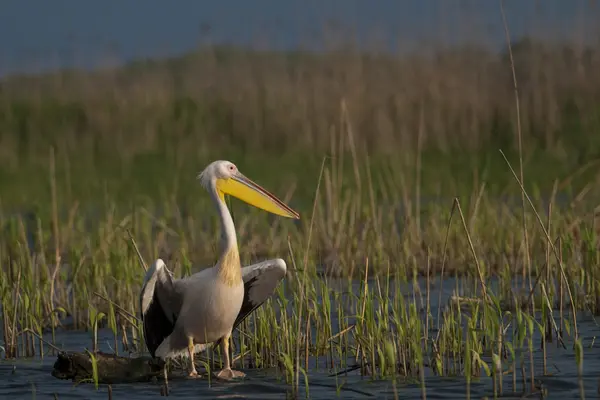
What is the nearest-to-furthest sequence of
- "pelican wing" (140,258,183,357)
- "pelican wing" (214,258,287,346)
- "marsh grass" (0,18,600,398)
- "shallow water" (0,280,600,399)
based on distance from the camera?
"shallow water" (0,280,600,399) < "pelican wing" (140,258,183,357) < "pelican wing" (214,258,287,346) < "marsh grass" (0,18,600,398)

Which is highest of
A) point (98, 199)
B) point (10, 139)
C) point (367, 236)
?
point (10, 139)

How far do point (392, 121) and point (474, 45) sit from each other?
5.46ft

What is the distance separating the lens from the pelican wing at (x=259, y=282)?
21.6 feet

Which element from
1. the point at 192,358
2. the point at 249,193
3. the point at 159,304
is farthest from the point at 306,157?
the point at 192,358

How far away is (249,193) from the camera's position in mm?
6742

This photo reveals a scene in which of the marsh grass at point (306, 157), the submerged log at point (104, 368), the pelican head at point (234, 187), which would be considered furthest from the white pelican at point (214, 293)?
the marsh grass at point (306, 157)

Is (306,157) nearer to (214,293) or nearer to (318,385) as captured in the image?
(214,293)

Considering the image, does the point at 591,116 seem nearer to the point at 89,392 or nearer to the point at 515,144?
the point at 515,144

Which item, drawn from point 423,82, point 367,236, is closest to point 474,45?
point 423,82

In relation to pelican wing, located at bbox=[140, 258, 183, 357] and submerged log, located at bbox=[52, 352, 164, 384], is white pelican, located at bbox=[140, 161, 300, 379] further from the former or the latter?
submerged log, located at bbox=[52, 352, 164, 384]

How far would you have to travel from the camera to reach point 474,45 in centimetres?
1686

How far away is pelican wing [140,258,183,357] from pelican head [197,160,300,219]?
1.80 ft

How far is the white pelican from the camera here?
6312mm

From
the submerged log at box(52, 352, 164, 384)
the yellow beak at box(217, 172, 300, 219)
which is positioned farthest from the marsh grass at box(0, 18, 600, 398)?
the submerged log at box(52, 352, 164, 384)
